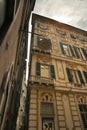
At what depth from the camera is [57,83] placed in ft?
34.8

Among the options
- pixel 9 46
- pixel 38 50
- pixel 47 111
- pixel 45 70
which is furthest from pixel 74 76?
pixel 9 46

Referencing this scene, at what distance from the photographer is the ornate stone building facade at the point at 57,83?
849 centimetres

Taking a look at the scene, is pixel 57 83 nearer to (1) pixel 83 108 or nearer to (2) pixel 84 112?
(1) pixel 83 108

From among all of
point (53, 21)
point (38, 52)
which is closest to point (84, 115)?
point (38, 52)

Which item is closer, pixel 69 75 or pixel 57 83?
pixel 57 83

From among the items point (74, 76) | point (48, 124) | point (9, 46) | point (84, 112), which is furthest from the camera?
point (74, 76)

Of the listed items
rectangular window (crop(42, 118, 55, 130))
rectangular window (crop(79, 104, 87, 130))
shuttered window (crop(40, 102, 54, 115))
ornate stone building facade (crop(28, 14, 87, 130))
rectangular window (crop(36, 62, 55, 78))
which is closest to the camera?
rectangular window (crop(42, 118, 55, 130))

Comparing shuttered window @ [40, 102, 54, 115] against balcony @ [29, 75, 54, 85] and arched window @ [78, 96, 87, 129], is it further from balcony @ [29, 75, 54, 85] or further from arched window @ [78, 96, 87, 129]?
arched window @ [78, 96, 87, 129]

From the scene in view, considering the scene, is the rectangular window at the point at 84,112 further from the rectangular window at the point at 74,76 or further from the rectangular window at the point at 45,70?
the rectangular window at the point at 45,70

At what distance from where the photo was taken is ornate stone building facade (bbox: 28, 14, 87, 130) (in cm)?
849

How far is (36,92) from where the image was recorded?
9492 mm

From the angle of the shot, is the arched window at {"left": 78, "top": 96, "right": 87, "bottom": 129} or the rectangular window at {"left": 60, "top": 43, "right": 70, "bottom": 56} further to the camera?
the rectangular window at {"left": 60, "top": 43, "right": 70, "bottom": 56}

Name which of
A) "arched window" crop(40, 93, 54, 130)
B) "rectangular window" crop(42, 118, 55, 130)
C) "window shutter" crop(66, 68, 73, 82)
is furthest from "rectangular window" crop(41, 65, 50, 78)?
"rectangular window" crop(42, 118, 55, 130)

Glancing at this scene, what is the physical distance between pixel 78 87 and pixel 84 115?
99.3 inches
